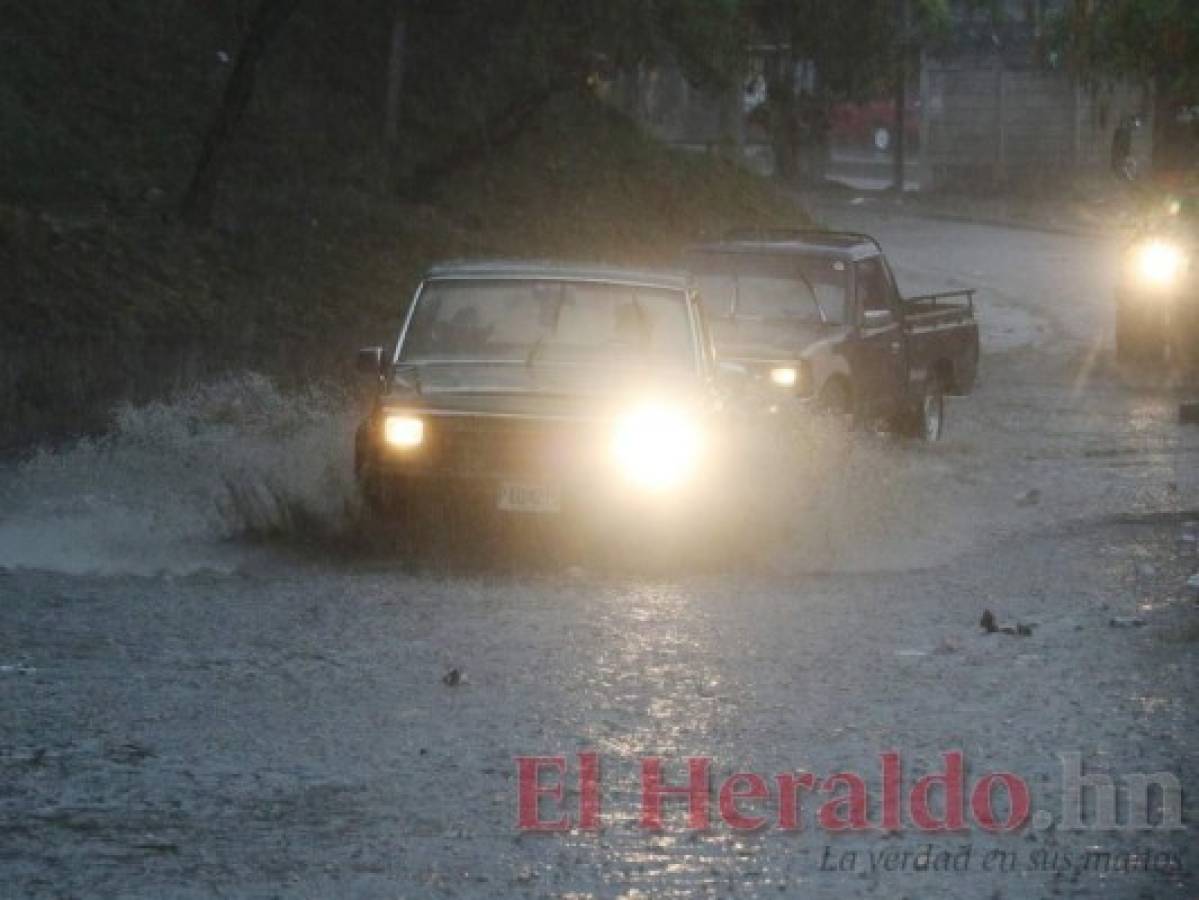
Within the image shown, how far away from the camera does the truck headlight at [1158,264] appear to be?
27109 mm

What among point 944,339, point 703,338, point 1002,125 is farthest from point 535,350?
point 1002,125

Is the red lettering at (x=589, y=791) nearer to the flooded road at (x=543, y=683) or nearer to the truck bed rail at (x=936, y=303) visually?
the flooded road at (x=543, y=683)

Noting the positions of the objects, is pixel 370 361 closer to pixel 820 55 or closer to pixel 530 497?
pixel 530 497

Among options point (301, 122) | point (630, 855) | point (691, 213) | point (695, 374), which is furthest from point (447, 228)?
point (630, 855)

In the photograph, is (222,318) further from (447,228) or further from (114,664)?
(114,664)

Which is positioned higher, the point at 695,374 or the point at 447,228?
the point at 447,228

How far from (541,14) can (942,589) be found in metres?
17.1

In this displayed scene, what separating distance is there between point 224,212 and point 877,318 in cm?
1100

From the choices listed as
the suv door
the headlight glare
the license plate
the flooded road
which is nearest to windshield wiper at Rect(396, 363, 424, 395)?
the license plate

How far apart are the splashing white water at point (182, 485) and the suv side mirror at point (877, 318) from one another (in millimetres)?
4064

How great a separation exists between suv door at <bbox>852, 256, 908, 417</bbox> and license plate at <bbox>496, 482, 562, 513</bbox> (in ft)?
19.2

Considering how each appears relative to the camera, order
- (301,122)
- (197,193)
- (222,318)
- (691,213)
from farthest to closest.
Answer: (691,213) → (301,122) → (197,193) → (222,318)

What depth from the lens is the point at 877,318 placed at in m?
19.4

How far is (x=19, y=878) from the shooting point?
7191mm
